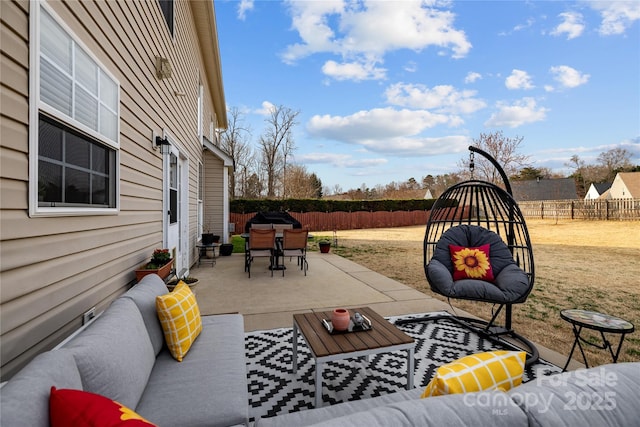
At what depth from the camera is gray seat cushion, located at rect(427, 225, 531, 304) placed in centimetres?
303

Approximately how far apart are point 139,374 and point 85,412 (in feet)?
2.29

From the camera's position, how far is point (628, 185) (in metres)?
25.3

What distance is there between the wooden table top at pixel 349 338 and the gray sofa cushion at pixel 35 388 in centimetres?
128

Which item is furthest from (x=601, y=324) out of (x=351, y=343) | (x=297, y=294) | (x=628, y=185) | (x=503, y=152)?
(x=628, y=185)

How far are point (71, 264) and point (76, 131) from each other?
2.88 ft

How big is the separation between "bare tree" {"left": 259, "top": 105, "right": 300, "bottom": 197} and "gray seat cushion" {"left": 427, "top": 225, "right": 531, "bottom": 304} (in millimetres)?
18348

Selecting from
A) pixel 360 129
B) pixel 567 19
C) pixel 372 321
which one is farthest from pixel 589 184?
pixel 372 321

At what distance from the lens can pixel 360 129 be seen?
21.3 metres

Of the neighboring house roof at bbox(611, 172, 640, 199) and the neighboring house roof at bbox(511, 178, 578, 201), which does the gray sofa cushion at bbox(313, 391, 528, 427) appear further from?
the neighboring house roof at bbox(511, 178, 578, 201)

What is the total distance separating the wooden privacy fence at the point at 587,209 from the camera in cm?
1627

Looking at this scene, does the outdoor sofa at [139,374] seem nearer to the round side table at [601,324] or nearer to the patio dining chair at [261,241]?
the round side table at [601,324]

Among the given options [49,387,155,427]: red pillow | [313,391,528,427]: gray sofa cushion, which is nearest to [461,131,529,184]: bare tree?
[313,391,528,427]: gray sofa cushion

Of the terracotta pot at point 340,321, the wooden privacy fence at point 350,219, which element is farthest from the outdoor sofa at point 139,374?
the wooden privacy fence at point 350,219

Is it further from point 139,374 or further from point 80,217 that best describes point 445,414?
point 80,217
